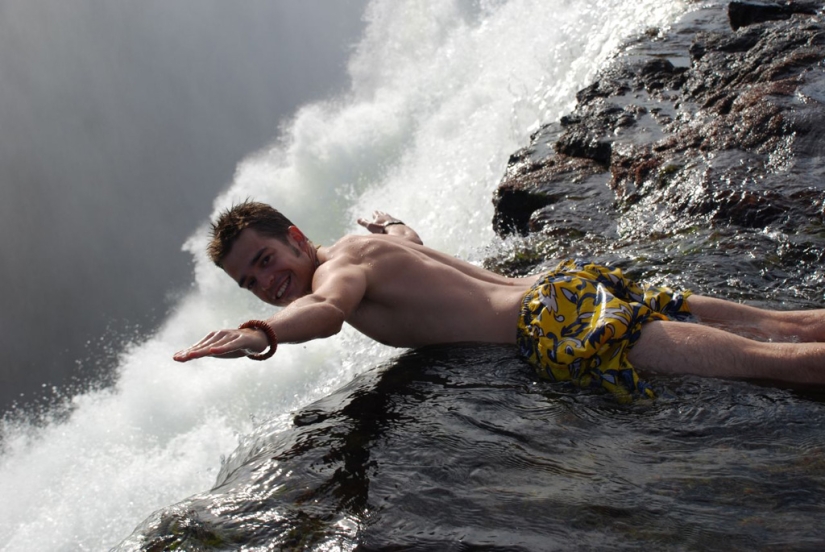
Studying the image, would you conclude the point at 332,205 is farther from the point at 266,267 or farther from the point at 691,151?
the point at 266,267

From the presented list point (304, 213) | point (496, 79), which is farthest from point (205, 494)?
point (304, 213)

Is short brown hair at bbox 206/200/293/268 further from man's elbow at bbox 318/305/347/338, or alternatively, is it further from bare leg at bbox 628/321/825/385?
bare leg at bbox 628/321/825/385

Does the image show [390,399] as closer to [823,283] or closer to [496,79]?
[823,283]

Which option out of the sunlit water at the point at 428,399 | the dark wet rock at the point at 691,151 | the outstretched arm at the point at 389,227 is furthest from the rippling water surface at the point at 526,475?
the dark wet rock at the point at 691,151

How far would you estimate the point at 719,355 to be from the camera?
3227 mm

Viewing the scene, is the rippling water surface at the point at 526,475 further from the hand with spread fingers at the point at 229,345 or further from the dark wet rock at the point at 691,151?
the dark wet rock at the point at 691,151

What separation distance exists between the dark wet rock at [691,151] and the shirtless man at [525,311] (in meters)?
1.50

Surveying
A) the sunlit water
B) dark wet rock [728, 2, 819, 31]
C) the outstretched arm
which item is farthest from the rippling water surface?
dark wet rock [728, 2, 819, 31]

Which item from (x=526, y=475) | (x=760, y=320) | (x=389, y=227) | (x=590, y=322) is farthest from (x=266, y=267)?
(x=760, y=320)

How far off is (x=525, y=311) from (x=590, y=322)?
34 cm

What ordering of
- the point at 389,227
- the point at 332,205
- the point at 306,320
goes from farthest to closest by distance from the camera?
the point at 332,205, the point at 389,227, the point at 306,320

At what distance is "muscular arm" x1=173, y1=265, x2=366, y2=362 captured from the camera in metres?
2.65

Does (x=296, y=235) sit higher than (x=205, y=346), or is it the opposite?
(x=296, y=235)

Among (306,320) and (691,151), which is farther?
(691,151)
